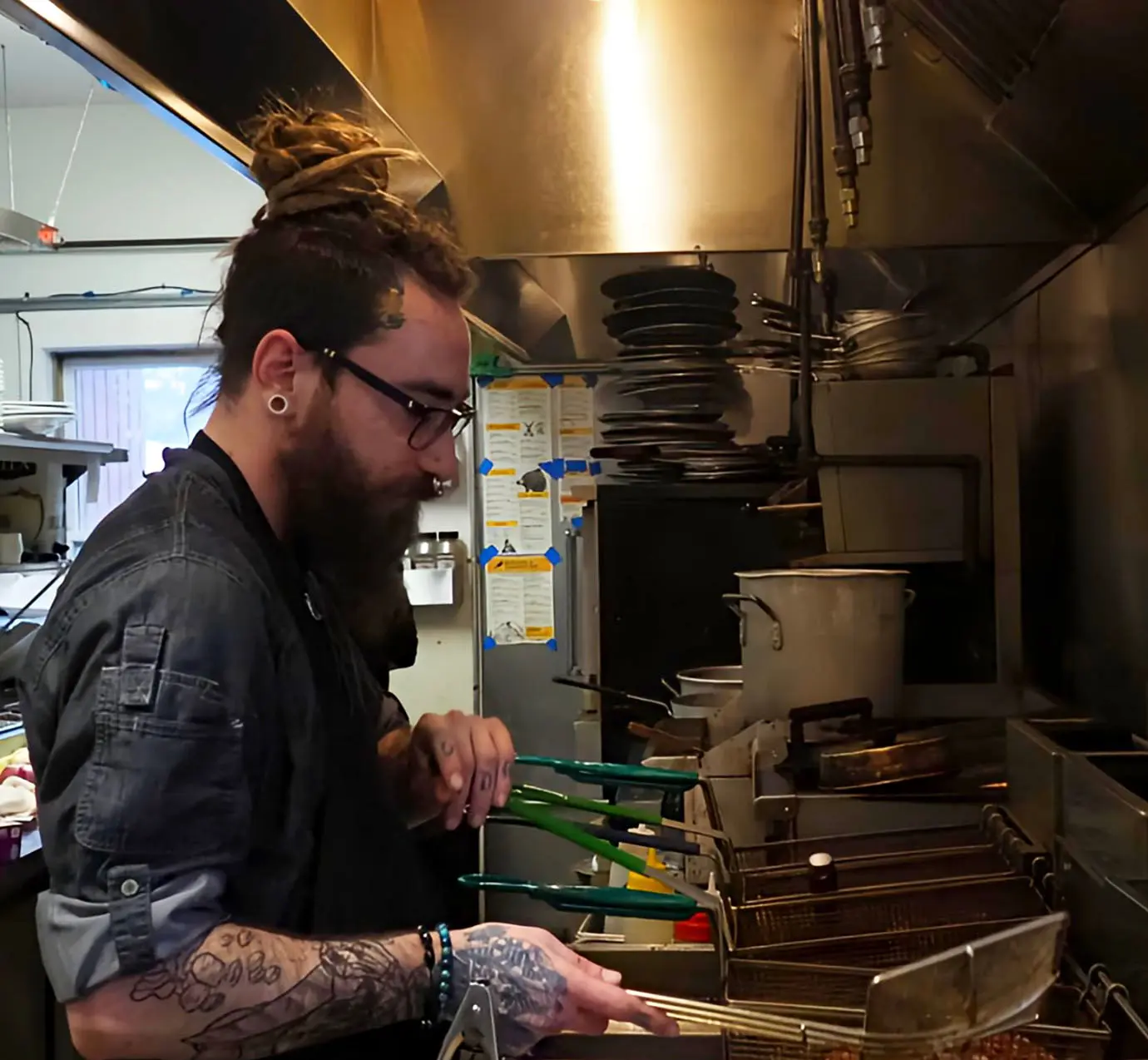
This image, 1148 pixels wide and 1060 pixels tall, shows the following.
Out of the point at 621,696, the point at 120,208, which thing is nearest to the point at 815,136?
the point at 621,696

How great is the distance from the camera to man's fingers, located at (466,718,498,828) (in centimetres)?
125

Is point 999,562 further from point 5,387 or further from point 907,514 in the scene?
point 5,387

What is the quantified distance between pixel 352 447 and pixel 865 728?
91cm

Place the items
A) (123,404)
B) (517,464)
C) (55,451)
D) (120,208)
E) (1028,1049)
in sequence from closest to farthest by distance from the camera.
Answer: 1. (1028,1049)
2. (55,451)
3. (517,464)
4. (120,208)
5. (123,404)

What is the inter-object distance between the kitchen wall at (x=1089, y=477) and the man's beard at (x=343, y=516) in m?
1.19

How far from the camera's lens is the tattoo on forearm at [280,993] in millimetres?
748

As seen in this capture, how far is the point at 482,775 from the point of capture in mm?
1250

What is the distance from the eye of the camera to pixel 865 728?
153 centimetres

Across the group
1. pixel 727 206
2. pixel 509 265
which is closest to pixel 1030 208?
pixel 727 206

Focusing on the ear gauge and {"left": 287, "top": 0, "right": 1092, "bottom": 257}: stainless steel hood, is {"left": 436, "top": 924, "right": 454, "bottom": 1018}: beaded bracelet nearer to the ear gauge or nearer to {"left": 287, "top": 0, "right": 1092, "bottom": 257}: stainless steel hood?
the ear gauge

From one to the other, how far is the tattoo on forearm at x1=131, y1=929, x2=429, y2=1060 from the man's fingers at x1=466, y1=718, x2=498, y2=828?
15.4 inches

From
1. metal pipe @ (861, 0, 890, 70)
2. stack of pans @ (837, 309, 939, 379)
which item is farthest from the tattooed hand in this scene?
stack of pans @ (837, 309, 939, 379)

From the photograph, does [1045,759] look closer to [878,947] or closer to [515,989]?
[878,947]

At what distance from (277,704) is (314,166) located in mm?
550
